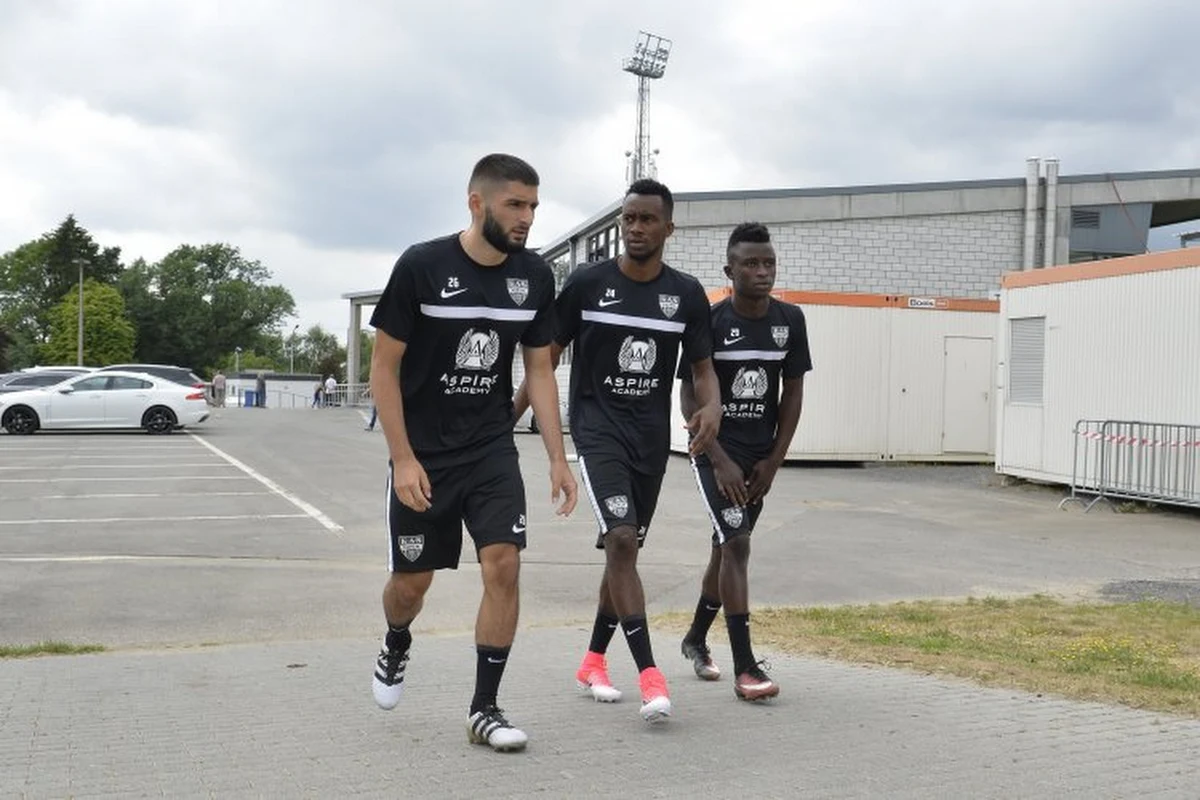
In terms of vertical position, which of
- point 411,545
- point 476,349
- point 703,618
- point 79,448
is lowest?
point 79,448

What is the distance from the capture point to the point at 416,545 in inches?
173

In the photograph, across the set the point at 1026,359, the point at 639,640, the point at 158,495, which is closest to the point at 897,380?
the point at 1026,359

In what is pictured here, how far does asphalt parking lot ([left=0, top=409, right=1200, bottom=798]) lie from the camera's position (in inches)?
158

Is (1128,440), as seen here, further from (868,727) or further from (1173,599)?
(868,727)

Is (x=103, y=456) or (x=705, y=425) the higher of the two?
(x=705, y=425)

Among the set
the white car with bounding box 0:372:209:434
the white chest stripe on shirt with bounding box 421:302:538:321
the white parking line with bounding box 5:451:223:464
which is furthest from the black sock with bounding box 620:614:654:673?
the white car with bounding box 0:372:209:434

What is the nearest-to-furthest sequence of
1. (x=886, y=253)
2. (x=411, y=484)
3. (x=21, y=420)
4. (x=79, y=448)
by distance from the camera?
(x=411, y=484) → (x=79, y=448) → (x=21, y=420) → (x=886, y=253)

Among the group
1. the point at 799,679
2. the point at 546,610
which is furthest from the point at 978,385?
the point at 799,679

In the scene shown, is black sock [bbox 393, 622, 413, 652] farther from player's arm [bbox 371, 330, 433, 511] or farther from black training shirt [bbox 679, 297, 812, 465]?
black training shirt [bbox 679, 297, 812, 465]

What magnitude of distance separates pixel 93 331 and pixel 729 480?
311 feet

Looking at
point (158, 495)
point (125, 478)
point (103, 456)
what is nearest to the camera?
point (158, 495)

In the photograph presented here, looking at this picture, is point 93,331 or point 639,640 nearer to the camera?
point 639,640

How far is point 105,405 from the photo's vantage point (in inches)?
1128

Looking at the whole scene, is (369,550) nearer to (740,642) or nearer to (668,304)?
(740,642)
